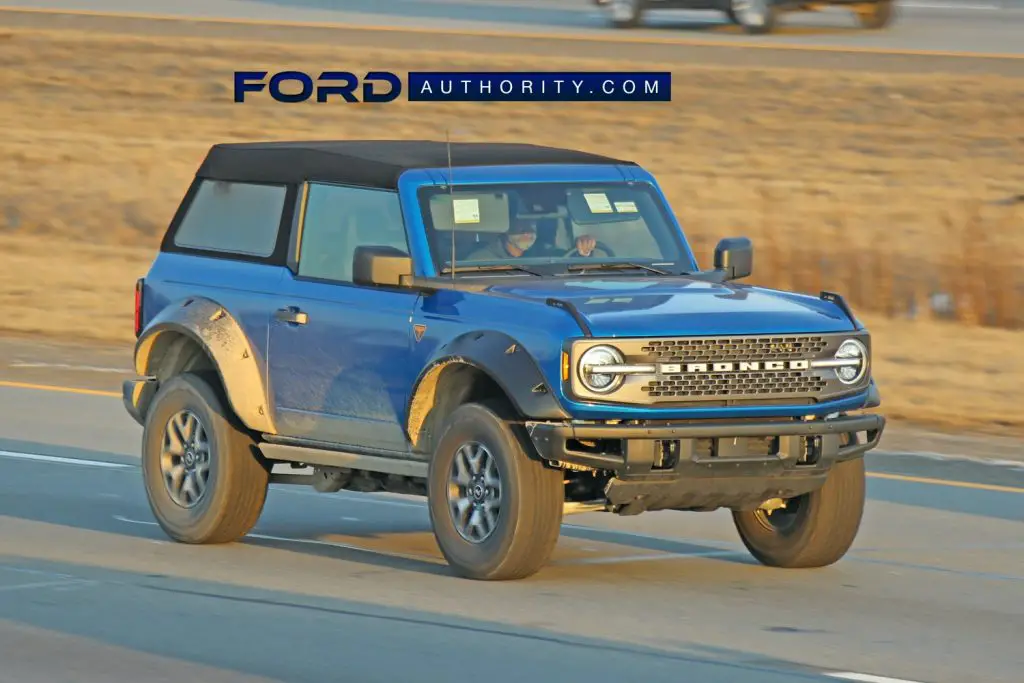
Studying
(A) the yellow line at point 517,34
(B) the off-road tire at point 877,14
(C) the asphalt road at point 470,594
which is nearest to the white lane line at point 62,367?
(C) the asphalt road at point 470,594

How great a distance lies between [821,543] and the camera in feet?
36.9

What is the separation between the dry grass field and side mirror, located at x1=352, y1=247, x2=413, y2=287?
7.76 meters

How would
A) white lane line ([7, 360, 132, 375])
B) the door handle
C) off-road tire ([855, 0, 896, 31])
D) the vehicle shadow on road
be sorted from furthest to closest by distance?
1. off-road tire ([855, 0, 896, 31])
2. white lane line ([7, 360, 132, 375])
3. the door handle
4. the vehicle shadow on road

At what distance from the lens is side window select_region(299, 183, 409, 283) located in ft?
37.9

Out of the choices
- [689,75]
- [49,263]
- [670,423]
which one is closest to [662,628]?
[670,423]

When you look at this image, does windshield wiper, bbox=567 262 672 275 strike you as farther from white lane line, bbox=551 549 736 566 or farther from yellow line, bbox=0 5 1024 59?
yellow line, bbox=0 5 1024 59

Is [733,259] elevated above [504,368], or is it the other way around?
[733,259]

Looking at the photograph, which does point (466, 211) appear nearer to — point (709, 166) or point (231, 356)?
point (231, 356)

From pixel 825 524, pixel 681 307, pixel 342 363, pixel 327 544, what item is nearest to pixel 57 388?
pixel 327 544

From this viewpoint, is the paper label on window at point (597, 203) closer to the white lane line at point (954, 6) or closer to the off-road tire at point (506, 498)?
the off-road tire at point (506, 498)

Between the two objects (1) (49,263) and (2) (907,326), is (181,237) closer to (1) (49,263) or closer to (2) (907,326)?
(2) (907,326)

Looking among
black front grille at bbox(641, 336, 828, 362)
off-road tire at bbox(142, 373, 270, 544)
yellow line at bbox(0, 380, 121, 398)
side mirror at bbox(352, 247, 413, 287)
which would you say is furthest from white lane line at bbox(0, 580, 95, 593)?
yellow line at bbox(0, 380, 121, 398)

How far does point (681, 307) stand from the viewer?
10.6m

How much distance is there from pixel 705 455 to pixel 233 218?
3182 millimetres
